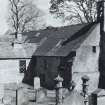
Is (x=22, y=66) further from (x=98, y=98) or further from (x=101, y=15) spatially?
(x=98, y=98)

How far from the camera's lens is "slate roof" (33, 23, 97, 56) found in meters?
31.8

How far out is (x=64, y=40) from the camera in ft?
114

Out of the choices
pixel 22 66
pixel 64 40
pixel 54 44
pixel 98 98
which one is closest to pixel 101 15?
pixel 64 40

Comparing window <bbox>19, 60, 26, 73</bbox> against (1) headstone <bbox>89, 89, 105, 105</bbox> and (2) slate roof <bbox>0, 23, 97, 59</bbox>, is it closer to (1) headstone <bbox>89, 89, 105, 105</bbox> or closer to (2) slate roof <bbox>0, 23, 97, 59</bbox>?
(2) slate roof <bbox>0, 23, 97, 59</bbox>

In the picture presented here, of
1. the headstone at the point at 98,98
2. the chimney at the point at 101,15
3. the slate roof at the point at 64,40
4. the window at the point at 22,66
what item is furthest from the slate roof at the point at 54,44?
the headstone at the point at 98,98

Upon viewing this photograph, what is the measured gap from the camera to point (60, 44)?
1368 inches

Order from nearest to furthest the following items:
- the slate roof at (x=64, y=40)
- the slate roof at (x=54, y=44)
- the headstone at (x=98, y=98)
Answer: the headstone at (x=98, y=98) → the slate roof at (x=64, y=40) → the slate roof at (x=54, y=44)

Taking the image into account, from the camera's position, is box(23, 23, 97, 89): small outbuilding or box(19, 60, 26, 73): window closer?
box(23, 23, 97, 89): small outbuilding

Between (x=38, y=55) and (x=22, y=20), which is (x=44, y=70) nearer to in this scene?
(x=38, y=55)

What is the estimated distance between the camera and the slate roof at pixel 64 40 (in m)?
31.8

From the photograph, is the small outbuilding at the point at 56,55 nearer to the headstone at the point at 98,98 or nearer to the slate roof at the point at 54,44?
the slate roof at the point at 54,44

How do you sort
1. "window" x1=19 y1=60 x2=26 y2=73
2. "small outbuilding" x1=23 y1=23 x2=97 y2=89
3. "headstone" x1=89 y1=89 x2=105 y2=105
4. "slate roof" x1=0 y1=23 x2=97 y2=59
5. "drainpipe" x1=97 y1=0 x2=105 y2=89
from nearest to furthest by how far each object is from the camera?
"headstone" x1=89 y1=89 x2=105 y2=105 < "small outbuilding" x1=23 y1=23 x2=97 y2=89 < "drainpipe" x1=97 y1=0 x2=105 y2=89 < "slate roof" x1=0 y1=23 x2=97 y2=59 < "window" x1=19 y1=60 x2=26 y2=73

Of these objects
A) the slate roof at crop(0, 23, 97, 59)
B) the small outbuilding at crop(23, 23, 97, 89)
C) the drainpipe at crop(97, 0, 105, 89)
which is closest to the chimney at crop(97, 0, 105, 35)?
the drainpipe at crop(97, 0, 105, 89)

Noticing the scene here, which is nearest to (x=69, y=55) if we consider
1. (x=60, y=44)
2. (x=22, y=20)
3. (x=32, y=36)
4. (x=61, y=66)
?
(x=61, y=66)
